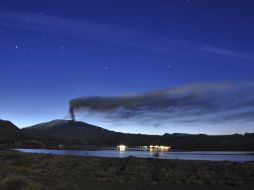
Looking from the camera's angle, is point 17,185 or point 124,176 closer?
point 17,185

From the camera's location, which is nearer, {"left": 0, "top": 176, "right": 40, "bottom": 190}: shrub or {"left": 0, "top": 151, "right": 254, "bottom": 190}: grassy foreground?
{"left": 0, "top": 176, "right": 40, "bottom": 190}: shrub

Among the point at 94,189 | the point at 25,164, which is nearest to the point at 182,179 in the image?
the point at 94,189

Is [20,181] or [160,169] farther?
[160,169]

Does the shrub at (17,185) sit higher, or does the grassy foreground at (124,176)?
the grassy foreground at (124,176)

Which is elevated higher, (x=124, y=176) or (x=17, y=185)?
(x=124, y=176)

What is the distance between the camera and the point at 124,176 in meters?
36.9

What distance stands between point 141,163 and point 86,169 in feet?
22.8

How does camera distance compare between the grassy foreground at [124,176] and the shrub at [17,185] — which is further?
the grassy foreground at [124,176]

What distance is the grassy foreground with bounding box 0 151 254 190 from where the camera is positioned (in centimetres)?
2731

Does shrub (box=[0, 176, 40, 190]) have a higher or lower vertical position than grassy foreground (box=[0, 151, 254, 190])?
lower

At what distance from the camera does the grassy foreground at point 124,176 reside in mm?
27312

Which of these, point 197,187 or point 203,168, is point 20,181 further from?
point 203,168

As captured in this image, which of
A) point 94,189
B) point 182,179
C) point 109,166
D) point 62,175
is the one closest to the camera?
point 94,189

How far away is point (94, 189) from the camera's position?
96.1 feet
